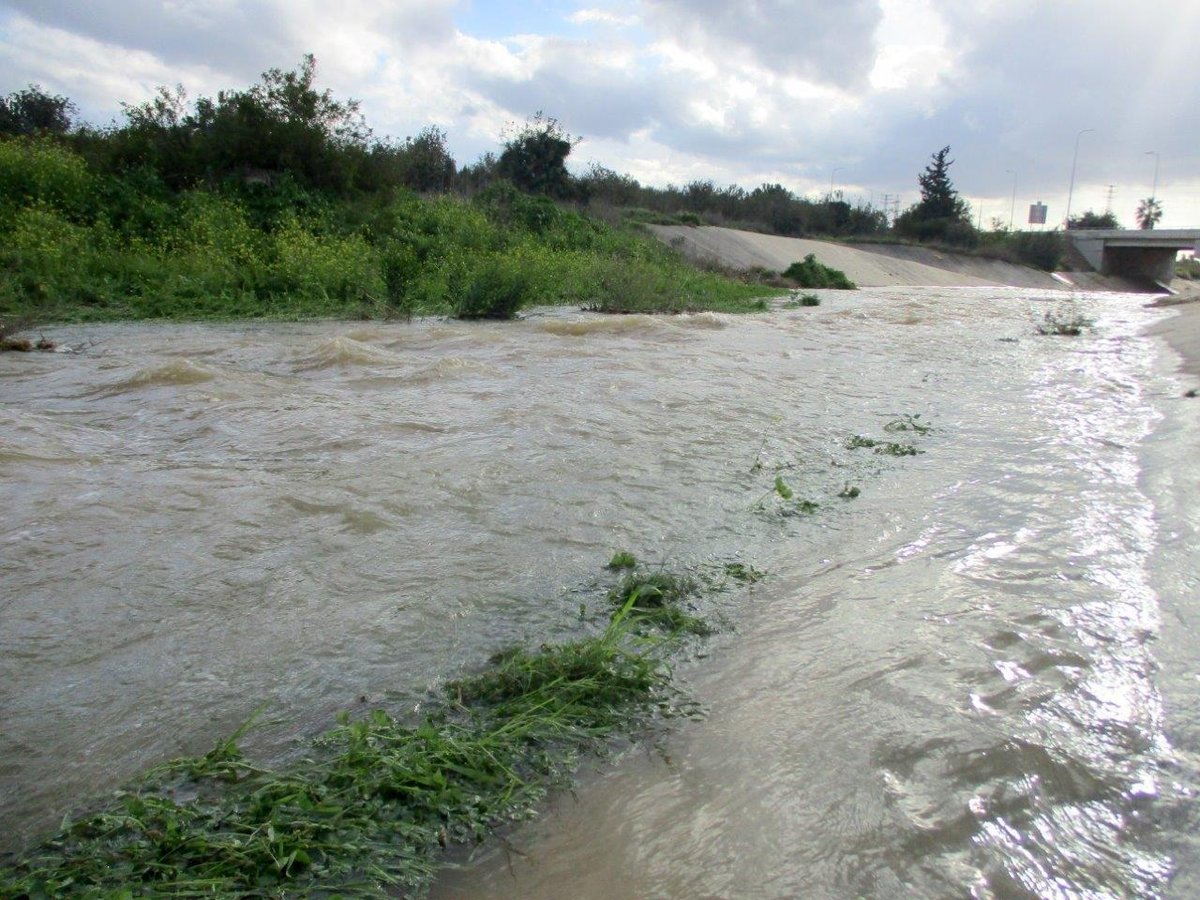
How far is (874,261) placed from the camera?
4419cm

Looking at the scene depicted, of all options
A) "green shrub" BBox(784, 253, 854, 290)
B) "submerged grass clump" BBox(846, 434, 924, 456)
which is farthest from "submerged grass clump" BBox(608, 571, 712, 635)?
"green shrub" BBox(784, 253, 854, 290)

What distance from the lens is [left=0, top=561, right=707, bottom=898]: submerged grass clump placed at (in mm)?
1913

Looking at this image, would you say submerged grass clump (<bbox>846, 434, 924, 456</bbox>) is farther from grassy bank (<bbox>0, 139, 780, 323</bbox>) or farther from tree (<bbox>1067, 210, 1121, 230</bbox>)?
tree (<bbox>1067, 210, 1121, 230</bbox>)

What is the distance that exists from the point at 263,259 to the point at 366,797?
1729 cm

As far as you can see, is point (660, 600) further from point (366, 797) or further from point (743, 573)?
point (366, 797)

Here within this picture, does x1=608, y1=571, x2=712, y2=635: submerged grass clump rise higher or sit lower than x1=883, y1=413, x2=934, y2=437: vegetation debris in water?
lower

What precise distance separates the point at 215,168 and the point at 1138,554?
921 inches

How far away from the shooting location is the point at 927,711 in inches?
105

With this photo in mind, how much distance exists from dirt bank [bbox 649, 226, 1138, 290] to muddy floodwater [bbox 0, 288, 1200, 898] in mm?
28939

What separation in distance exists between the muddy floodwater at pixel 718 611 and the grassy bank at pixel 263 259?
693 cm

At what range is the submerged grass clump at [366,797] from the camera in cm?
191

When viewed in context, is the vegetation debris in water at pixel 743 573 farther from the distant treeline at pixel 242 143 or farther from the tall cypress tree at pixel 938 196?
the tall cypress tree at pixel 938 196

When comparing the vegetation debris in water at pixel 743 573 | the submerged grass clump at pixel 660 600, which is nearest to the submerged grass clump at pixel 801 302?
the vegetation debris in water at pixel 743 573

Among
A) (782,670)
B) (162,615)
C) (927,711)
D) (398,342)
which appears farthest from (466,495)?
(398,342)
